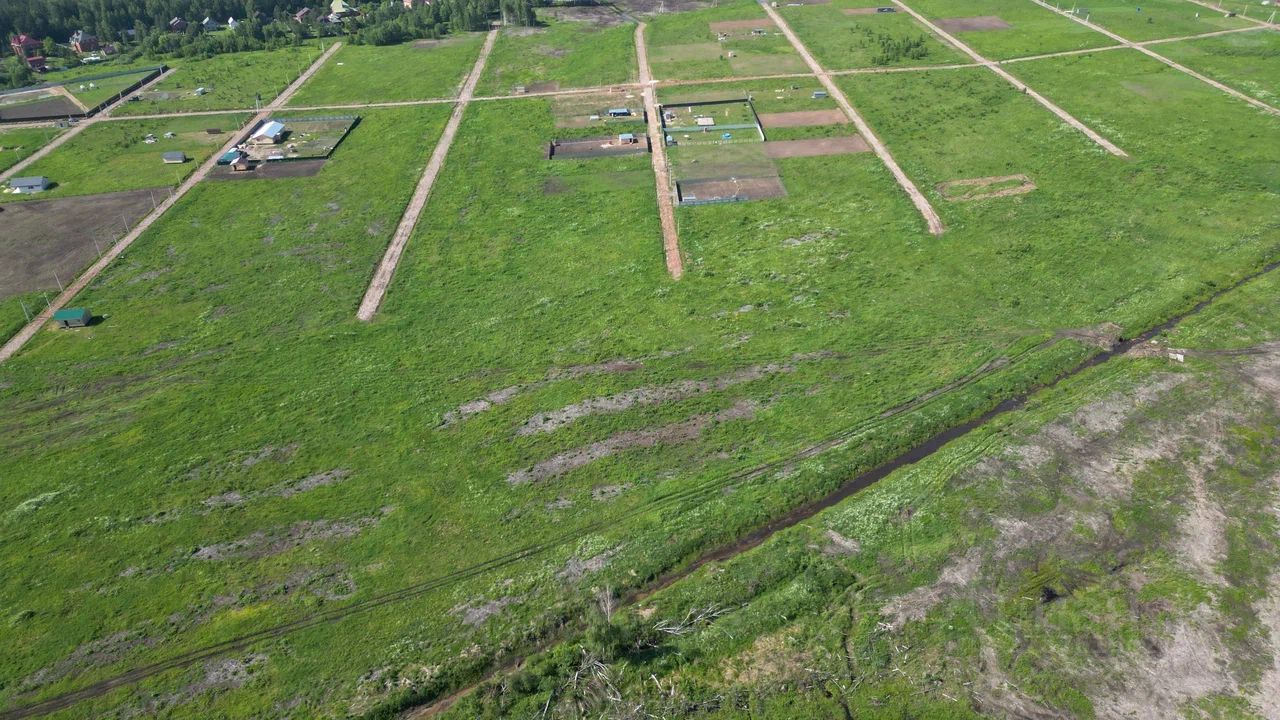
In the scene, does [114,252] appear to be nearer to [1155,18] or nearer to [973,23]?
[973,23]

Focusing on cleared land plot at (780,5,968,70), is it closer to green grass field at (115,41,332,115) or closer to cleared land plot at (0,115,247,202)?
green grass field at (115,41,332,115)

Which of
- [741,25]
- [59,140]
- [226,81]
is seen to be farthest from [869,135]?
[59,140]

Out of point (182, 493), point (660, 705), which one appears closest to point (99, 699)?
point (182, 493)

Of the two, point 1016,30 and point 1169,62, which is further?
point 1016,30

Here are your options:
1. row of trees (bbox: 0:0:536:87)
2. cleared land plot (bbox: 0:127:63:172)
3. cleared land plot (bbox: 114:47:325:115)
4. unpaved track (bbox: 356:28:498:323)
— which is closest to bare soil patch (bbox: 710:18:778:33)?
row of trees (bbox: 0:0:536:87)

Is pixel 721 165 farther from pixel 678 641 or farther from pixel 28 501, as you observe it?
pixel 28 501
